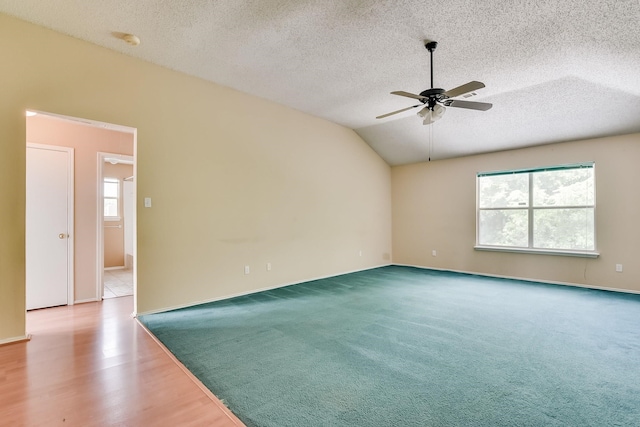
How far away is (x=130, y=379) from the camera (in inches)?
86.6

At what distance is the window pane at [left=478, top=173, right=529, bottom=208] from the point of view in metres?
5.66

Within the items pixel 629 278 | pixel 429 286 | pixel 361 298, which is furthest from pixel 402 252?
pixel 629 278

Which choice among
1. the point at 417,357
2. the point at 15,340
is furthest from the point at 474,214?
the point at 15,340

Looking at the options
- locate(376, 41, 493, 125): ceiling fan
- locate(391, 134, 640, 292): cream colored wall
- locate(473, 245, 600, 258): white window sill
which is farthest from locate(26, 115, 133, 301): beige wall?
locate(473, 245, 600, 258): white window sill

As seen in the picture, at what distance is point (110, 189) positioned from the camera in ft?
22.2

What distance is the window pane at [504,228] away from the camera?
566 centimetres

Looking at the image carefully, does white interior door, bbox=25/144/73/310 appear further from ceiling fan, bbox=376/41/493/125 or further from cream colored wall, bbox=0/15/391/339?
ceiling fan, bbox=376/41/493/125

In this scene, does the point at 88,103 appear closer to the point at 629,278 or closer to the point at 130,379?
the point at 130,379

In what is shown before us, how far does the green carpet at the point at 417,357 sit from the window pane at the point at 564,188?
1.61 m

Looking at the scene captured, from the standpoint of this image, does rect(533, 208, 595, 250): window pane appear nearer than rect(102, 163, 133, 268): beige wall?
Yes

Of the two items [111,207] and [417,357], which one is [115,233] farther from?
[417,357]

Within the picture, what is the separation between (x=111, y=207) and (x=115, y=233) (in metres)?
0.59

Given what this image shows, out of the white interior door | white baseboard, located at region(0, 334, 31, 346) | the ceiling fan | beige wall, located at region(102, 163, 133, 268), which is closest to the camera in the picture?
white baseboard, located at region(0, 334, 31, 346)

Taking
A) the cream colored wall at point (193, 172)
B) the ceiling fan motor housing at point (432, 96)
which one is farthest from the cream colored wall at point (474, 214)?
the ceiling fan motor housing at point (432, 96)
